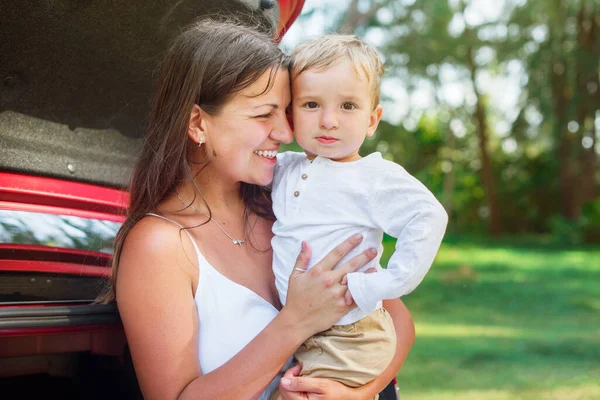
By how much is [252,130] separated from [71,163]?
0.65 meters

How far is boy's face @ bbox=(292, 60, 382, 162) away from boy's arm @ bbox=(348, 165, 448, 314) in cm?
17

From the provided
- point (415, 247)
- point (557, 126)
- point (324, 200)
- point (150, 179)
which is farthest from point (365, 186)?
point (557, 126)

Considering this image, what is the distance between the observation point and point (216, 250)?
1.88 m

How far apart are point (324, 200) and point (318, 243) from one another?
105 mm

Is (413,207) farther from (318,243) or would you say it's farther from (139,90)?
(139,90)

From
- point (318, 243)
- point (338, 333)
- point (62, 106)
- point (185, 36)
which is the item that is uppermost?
point (185, 36)

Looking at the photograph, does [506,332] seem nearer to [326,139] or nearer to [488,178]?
[326,139]

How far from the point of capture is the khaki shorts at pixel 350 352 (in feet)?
5.67

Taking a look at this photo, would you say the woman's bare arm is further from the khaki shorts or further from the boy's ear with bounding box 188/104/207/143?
the boy's ear with bounding box 188/104/207/143

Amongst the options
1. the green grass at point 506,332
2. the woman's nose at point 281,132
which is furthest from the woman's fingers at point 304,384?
the green grass at point 506,332

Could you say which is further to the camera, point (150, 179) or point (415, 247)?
point (150, 179)

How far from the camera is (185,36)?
1914 mm

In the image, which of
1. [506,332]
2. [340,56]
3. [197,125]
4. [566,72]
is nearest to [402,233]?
[340,56]

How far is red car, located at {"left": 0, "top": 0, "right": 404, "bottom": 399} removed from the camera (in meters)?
1.75
